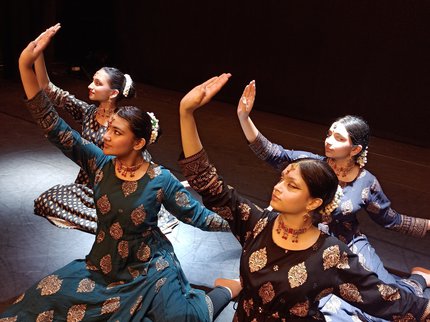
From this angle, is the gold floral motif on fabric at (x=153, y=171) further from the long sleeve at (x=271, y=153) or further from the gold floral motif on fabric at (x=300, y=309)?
the gold floral motif on fabric at (x=300, y=309)

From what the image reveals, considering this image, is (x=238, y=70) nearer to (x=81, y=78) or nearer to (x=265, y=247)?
(x=81, y=78)

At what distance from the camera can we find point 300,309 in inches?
76.1

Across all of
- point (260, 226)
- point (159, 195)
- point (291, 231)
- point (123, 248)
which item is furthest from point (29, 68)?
point (291, 231)

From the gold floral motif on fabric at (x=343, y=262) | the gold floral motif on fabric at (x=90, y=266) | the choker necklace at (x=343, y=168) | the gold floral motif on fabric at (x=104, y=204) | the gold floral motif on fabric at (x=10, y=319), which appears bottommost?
the gold floral motif on fabric at (x=10, y=319)

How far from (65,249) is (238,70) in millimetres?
4203

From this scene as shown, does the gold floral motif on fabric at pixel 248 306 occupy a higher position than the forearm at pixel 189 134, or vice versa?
the forearm at pixel 189 134

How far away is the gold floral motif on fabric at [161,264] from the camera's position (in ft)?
8.33

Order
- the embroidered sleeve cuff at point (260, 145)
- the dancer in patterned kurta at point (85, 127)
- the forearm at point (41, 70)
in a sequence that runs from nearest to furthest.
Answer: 1. the embroidered sleeve cuff at point (260, 145)
2. the forearm at point (41, 70)
3. the dancer in patterned kurta at point (85, 127)

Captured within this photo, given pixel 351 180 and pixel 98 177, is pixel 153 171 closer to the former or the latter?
pixel 98 177

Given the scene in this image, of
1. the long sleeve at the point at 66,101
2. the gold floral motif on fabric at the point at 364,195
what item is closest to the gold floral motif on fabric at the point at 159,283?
the gold floral motif on fabric at the point at 364,195

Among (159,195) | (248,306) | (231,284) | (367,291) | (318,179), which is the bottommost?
(231,284)

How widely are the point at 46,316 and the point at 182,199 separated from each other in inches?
31.6

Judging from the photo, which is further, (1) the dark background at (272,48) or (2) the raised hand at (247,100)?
(1) the dark background at (272,48)

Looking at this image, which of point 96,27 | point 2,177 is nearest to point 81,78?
point 96,27
